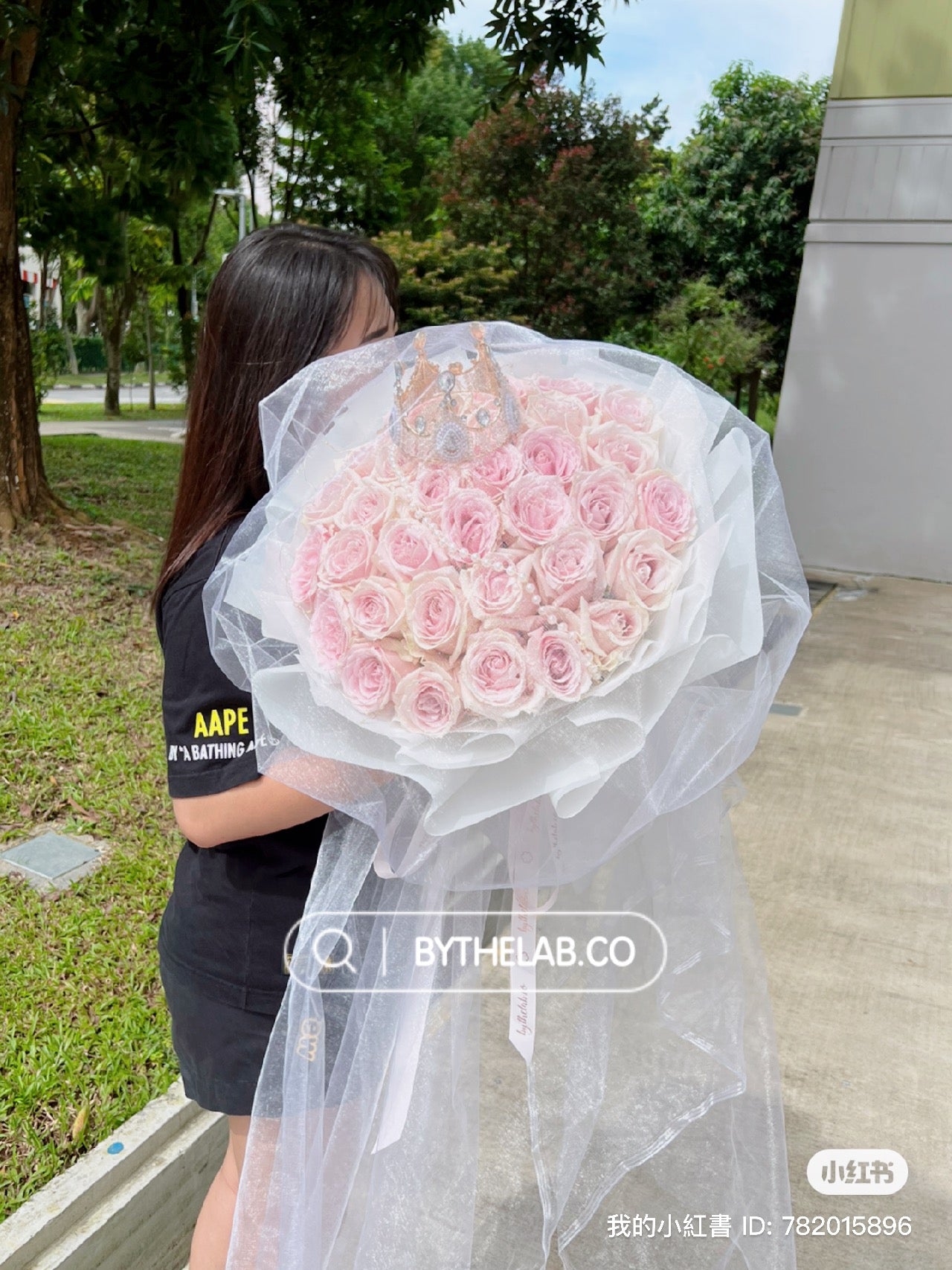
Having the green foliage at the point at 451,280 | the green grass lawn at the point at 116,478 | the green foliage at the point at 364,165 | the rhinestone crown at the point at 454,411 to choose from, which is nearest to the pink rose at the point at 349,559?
the rhinestone crown at the point at 454,411

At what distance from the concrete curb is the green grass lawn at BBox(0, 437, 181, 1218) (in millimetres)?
59

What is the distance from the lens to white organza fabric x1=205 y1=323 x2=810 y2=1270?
1055 mm

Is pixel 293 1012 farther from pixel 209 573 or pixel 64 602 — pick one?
pixel 64 602

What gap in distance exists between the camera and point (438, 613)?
1000 mm

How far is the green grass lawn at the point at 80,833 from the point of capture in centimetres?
198

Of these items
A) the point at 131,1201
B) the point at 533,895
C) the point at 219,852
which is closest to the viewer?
the point at 533,895

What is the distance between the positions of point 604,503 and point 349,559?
0.91 feet

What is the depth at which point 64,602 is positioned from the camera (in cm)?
465

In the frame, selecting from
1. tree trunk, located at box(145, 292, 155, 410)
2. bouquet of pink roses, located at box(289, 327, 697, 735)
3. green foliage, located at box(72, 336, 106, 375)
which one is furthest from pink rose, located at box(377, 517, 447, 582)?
green foliage, located at box(72, 336, 106, 375)

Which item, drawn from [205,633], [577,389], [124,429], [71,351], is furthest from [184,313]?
[577,389]

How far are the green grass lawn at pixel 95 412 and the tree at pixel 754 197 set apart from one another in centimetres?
1050

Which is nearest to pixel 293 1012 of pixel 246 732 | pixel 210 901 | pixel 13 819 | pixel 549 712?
pixel 210 901

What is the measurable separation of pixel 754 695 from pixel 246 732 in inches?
23.8

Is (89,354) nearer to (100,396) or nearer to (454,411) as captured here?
(100,396)
